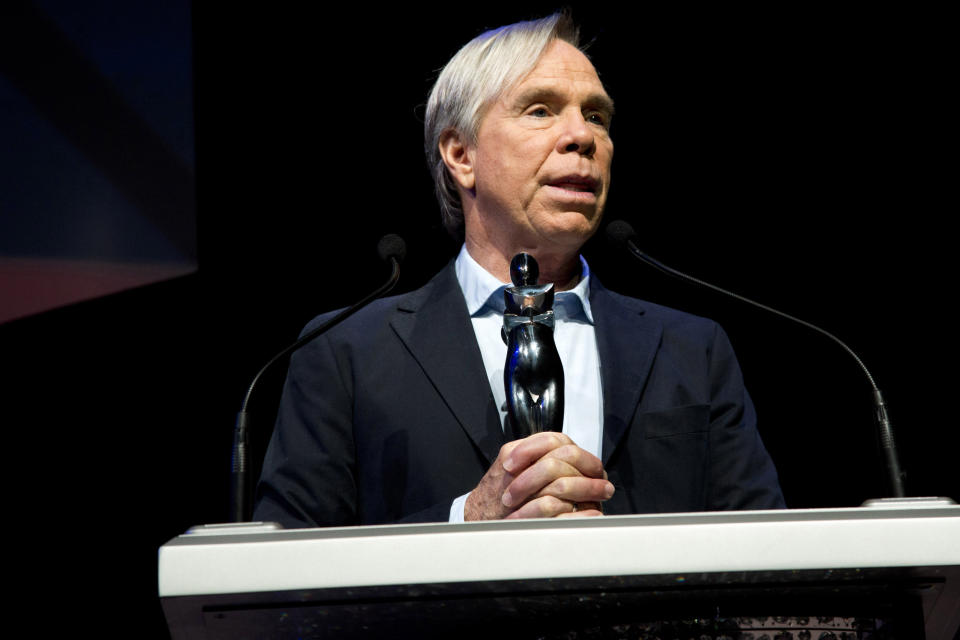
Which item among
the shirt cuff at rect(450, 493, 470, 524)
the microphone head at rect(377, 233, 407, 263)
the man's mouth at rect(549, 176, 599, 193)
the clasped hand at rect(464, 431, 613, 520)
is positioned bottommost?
the shirt cuff at rect(450, 493, 470, 524)

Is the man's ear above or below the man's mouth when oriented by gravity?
above

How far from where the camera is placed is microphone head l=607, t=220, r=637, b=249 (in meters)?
1.63

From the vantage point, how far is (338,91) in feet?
8.40

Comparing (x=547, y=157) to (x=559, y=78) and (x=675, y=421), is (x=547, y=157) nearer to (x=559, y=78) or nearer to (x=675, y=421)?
(x=559, y=78)

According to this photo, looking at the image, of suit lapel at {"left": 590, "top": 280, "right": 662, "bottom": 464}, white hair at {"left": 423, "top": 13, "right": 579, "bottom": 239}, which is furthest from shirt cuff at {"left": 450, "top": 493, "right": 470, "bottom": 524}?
white hair at {"left": 423, "top": 13, "right": 579, "bottom": 239}

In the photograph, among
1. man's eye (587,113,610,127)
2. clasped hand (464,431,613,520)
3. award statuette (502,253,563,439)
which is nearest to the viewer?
clasped hand (464,431,613,520)

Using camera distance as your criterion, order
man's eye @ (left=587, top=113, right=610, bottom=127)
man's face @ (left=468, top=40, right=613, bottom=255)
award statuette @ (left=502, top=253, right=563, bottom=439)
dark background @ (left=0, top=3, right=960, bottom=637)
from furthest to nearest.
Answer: dark background @ (left=0, top=3, right=960, bottom=637) → man's eye @ (left=587, top=113, right=610, bottom=127) → man's face @ (left=468, top=40, right=613, bottom=255) → award statuette @ (left=502, top=253, right=563, bottom=439)

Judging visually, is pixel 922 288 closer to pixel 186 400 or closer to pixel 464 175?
pixel 464 175

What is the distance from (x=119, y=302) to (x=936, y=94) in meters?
2.21

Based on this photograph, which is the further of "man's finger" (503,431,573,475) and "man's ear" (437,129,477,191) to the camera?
"man's ear" (437,129,477,191)

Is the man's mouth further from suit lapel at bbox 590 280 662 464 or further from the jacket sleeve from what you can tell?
the jacket sleeve

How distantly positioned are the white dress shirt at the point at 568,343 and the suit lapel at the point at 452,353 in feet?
0.11

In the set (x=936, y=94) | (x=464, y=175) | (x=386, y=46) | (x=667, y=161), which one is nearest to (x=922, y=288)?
(x=936, y=94)

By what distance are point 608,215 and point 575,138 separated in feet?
2.72
